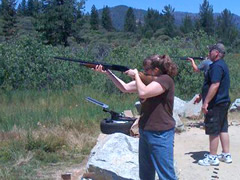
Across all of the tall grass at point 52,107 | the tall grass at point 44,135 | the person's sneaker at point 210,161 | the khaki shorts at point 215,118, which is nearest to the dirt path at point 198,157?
the person's sneaker at point 210,161

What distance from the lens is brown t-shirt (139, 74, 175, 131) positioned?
438 centimetres

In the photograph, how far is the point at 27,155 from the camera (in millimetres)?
6828

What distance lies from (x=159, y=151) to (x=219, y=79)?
2053 mm

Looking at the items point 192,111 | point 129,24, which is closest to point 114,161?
point 192,111

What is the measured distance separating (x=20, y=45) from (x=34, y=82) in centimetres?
129

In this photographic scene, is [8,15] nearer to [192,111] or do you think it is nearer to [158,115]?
[192,111]

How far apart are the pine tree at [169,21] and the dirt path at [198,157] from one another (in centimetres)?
3652

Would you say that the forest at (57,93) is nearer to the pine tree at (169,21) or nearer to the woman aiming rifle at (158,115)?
the woman aiming rifle at (158,115)

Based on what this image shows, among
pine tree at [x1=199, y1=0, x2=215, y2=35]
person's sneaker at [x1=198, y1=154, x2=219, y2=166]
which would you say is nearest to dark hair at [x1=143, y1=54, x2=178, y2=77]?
person's sneaker at [x1=198, y1=154, x2=219, y2=166]

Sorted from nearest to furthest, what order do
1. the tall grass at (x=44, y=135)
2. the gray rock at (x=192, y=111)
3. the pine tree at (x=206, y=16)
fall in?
the tall grass at (x=44, y=135) < the gray rock at (x=192, y=111) < the pine tree at (x=206, y=16)

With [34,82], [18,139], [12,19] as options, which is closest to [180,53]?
[34,82]

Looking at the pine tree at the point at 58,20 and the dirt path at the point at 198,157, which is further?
the pine tree at the point at 58,20

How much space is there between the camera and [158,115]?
14.4 ft

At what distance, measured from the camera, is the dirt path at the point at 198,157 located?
605 cm
